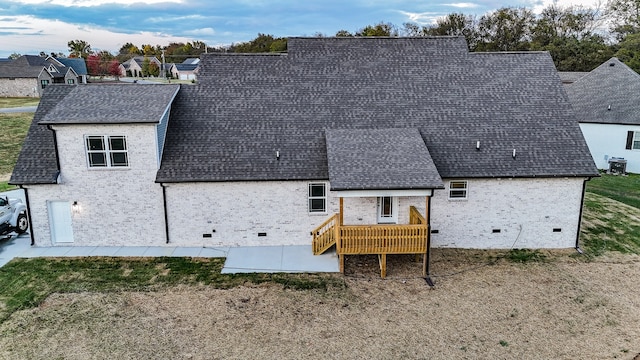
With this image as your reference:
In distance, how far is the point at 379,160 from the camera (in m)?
15.6

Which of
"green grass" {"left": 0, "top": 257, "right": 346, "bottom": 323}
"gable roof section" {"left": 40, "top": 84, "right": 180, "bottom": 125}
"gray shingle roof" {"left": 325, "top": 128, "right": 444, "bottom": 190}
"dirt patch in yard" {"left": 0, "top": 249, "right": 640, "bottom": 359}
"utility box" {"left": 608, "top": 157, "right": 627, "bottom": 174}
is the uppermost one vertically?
"gable roof section" {"left": 40, "top": 84, "right": 180, "bottom": 125}

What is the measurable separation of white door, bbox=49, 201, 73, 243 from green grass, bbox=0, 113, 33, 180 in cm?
1727

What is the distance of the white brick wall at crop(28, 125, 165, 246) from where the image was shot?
16.2 metres

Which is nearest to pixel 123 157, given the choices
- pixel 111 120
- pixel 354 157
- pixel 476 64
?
pixel 111 120

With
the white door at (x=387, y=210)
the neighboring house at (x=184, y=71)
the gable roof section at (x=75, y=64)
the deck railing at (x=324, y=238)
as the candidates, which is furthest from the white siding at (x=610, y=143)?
the neighboring house at (x=184, y=71)

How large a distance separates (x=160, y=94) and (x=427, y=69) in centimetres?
1139

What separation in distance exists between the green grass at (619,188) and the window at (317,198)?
1732 cm

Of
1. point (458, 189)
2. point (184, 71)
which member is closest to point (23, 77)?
point (184, 71)

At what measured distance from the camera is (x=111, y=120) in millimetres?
15711

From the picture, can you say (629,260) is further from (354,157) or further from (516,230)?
(354,157)

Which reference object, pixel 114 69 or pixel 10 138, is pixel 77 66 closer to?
pixel 114 69

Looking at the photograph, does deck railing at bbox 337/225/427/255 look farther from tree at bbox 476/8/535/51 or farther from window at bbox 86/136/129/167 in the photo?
tree at bbox 476/8/535/51

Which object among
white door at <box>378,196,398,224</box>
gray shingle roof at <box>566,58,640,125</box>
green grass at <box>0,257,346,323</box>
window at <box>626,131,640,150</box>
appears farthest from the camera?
gray shingle roof at <box>566,58,640,125</box>

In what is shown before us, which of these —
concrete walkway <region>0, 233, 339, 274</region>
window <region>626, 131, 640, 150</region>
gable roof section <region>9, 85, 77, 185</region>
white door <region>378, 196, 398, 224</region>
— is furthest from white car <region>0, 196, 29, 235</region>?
window <region>626, 131, 640, 150</region>
